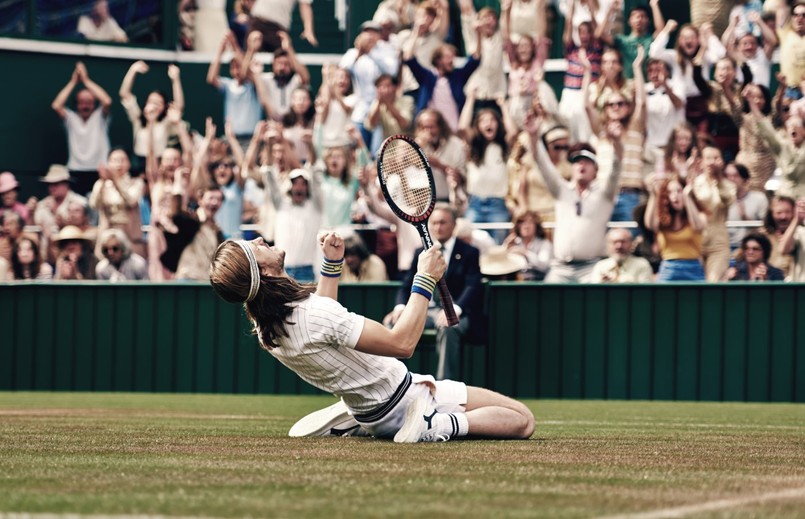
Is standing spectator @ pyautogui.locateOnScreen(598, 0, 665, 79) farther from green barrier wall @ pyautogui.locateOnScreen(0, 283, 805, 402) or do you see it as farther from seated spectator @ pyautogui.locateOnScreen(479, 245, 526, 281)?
green barrier wall @ pyautogui.locateOnScreen(0, 283, 805, 402)

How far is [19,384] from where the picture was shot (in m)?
15.8

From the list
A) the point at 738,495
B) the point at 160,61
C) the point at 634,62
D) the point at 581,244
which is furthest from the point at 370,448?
the point at 160,61

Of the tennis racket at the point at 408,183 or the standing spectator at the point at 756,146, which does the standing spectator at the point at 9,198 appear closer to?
the standing spectator at the point at 756,146

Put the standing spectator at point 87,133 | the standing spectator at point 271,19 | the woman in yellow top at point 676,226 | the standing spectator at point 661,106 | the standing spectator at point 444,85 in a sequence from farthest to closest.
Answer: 1. the standing spectator at point 271,19
2. the standing spectator at point 87,133
3. the standing spectator at point 444,85
4. the standing spectator at point 661,106
5. the woman in yellow top at point 676,226

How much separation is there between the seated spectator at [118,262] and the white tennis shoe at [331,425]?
8.38 meters

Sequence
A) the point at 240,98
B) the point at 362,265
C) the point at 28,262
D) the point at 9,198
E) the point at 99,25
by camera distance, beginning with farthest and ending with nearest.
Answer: the point at 99,25 < the point at 240,98 < the point at 9,198 < the point at 28,262 < the point at 362,265

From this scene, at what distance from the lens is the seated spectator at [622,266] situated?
13.9m

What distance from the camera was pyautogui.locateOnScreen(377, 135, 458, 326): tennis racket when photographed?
778 cm

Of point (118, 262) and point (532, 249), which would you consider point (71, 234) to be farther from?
point (532, 249)

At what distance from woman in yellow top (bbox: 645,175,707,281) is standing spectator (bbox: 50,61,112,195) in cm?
786

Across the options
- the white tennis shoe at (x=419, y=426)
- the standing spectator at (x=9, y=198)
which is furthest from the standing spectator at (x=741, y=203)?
the standing spectator at (x=9, y=198)

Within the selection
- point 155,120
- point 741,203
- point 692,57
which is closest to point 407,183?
point 741,203

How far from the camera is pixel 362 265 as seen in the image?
14906 millimetres

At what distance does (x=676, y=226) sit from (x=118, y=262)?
6283 mm
